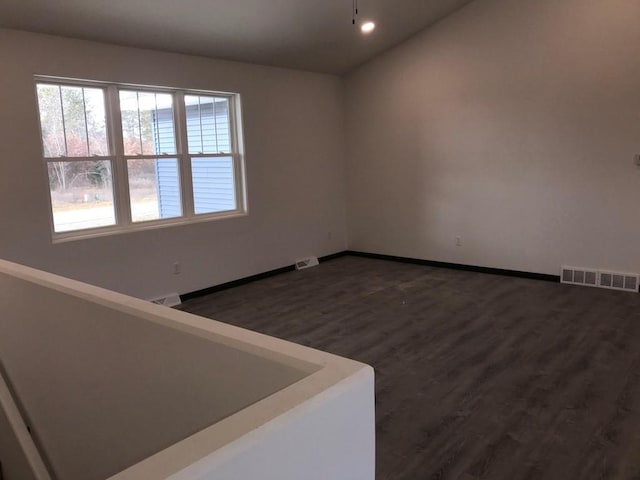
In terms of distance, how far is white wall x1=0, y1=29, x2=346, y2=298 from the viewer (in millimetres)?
4074

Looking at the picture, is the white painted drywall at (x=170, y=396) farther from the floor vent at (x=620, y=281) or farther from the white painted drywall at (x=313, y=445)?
the floor vent at (x=620, y=281)

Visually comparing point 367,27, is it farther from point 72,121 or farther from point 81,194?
point 81,194

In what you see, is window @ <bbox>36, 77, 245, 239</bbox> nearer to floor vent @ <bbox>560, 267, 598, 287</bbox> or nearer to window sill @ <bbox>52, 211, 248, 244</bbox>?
window sill @ <bbox>52, 211, 248, 244</bbox>

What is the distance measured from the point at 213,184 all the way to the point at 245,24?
175 centimetres

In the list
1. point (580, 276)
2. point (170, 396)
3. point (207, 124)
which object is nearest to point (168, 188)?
point (207, 124)

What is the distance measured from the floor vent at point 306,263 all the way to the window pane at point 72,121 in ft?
9.27

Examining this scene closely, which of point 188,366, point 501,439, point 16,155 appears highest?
point 16,155

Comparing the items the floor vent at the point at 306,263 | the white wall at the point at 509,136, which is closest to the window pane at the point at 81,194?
the floor vent at the point at 306,263

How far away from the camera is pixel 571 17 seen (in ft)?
16.8

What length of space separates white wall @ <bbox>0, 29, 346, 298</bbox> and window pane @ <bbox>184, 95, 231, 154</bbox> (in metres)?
0.21

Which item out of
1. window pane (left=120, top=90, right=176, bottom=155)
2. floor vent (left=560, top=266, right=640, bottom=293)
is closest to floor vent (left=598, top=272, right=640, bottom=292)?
floor vent (left=560, top=266, right=640, bottom=293)

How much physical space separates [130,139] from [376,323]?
293cm

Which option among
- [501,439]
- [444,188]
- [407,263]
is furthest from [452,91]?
[501,439]

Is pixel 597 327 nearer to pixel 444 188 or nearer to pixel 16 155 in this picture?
pixel 444 188
